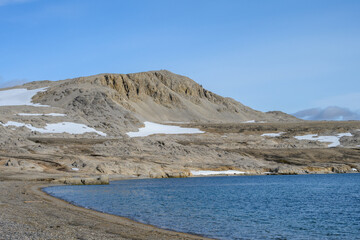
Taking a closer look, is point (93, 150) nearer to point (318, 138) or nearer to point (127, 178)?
point (127, 178)

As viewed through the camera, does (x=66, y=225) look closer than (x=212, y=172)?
Yes

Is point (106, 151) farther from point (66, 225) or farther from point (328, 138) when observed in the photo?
point (328, 138)

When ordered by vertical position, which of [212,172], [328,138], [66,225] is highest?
[328,138]

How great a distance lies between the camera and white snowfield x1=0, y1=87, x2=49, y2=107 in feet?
420

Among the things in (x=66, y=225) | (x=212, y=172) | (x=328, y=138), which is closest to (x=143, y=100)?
(x=328, y=138)

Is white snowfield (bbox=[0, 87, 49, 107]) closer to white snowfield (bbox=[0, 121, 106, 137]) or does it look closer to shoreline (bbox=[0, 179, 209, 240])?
white snowfield (bbox=[0, 121, 106, 137])

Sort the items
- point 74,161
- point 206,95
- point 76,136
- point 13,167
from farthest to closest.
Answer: point 206,95 < point 76,136 < point 74,161 < point 13,167

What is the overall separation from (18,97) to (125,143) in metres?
74.7

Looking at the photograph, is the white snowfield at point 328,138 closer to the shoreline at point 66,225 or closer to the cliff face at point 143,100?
the cliff face at point 143,100

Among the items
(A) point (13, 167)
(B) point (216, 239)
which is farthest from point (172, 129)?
(B) point (216, 239)

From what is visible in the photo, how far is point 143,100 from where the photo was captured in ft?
546

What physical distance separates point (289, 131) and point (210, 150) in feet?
153

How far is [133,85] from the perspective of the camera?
6629 inches

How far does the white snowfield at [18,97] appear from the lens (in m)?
128
